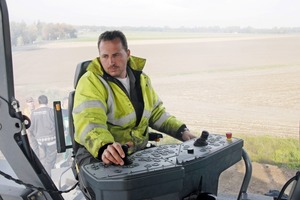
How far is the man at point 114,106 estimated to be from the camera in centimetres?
173

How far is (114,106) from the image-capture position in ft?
6.20

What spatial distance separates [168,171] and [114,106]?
22.3 inches

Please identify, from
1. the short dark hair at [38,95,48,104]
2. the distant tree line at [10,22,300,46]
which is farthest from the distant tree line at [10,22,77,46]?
the short dark hair at [38,95,48,104]

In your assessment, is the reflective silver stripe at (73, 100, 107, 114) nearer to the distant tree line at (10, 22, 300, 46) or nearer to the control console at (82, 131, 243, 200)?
the control console at (82, 131, 243, 200)

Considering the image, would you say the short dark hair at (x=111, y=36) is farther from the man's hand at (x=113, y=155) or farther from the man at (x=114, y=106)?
the man's hand at (x=113, y=155)

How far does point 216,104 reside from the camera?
9.99 ft

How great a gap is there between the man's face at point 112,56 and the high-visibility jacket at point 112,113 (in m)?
0.03

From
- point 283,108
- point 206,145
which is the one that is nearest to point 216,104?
point 283,108

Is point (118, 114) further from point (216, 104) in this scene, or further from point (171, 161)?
point (216, 104)

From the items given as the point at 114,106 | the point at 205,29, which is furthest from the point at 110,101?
the point at 205,29

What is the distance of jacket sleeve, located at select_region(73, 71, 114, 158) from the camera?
168 cm

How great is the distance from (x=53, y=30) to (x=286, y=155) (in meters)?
2.06

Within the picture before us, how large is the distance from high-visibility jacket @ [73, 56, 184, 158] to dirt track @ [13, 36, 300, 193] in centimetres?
59

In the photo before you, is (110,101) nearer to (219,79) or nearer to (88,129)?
(88,129)
